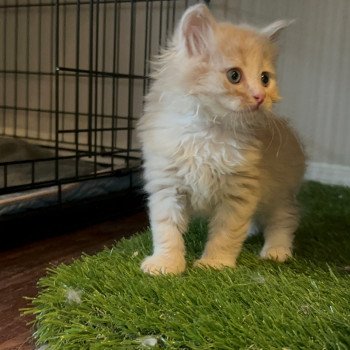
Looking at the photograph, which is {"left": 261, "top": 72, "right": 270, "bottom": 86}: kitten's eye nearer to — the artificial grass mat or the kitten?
the kitten

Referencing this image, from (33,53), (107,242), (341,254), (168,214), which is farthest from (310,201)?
(33,53)

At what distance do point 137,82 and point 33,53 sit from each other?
0.63 metres

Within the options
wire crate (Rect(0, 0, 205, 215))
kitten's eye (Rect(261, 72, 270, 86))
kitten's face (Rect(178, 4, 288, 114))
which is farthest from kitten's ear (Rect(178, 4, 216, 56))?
wire crate (Rect(0, 0, 205, 215))

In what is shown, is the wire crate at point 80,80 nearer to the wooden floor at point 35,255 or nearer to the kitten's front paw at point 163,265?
the wooden floor at point 35,255

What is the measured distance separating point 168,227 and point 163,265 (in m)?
0.10

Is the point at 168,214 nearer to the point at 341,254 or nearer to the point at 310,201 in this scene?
the point at 341,254

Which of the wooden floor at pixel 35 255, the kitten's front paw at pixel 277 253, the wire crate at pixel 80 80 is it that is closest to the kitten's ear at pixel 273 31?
the kitten's front paw at pixel 277 253

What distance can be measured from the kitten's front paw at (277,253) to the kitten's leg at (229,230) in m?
0.13

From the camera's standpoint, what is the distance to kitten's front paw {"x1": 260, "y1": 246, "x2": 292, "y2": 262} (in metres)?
1.30

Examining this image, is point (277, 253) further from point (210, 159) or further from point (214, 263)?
point (210, 159)

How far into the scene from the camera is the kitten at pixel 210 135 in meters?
1.10

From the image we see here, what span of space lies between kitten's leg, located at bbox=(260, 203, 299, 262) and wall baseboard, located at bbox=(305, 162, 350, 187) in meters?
1.01

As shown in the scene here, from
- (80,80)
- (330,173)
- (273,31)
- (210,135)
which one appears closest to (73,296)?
(210,135)

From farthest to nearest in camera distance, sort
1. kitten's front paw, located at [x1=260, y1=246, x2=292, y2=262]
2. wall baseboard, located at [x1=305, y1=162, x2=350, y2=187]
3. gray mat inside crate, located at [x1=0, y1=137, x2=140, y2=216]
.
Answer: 1. wall baseboard, located at [x1=305, y1=162, x2=350, y2=187]
2. gray mat inside crate, located at [x1=0, y1=137, x2=140, y2=216]
3. kitten's front paw, located at [x1=260, y1=246, x2=292, y2=262]
